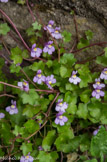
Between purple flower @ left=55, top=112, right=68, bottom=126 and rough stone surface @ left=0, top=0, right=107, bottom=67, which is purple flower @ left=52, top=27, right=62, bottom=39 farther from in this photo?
purple flower @ left=55, top=112, right=68, bottom=126

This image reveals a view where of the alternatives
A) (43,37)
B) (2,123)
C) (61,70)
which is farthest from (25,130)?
(43,37)

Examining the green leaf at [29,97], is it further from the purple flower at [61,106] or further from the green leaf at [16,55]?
the green leaf at [16,55]

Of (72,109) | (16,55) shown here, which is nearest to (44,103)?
(72,109)

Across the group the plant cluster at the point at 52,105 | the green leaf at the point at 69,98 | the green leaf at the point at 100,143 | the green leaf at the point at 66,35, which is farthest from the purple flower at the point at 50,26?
the green leaf at the point at 100,143

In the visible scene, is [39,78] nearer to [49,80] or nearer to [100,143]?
[49,80]

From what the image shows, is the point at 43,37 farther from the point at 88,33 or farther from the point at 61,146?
the point at 61,146

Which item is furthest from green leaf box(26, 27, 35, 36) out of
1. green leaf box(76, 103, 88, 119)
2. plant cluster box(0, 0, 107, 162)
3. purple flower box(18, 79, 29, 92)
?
green leaf box(76, 103, 88, 119)

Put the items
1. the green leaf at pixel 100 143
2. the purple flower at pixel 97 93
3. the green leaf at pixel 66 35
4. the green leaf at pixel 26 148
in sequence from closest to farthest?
the green leaf at pixel 100 143, the green leaf at pixel 26 148, the purple flower at pixel 97 93, the green leaf at pixel 66 35
